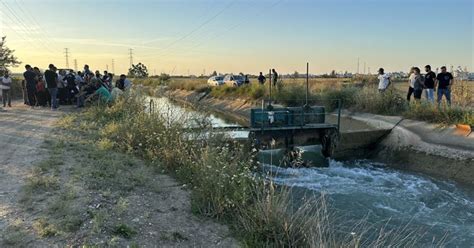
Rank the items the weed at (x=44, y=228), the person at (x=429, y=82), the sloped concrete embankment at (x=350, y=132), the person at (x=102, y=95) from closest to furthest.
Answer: the weed at (x=44, y=228) < the sloped concrete embankment at (x=350, y=132) < the person at (x=102, y=95) < the person at (x=429, y=82)

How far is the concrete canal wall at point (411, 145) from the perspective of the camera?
12.1 meters

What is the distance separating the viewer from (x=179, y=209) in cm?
598

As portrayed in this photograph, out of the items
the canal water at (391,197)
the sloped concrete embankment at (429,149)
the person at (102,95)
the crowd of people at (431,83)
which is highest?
the crowd of people at (431,83)

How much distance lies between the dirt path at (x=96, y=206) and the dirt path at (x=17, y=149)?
0.05 feet

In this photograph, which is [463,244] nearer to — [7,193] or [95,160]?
[95,160]

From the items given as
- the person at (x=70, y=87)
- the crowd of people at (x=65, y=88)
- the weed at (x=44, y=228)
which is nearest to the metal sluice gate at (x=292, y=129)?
the crowd of people at (x=65, y=88)

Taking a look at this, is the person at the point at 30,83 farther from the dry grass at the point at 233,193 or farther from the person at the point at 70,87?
the dry grass at the point at 233,193

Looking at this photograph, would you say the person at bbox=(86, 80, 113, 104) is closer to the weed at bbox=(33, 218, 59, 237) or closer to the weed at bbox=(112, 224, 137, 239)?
the weed at bbox=(33, 218, 59, 237)

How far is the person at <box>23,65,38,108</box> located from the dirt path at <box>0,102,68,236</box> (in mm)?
1803

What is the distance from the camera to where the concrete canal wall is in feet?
39.9

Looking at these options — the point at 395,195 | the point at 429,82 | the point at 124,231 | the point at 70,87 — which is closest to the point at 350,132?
the point at 429,82

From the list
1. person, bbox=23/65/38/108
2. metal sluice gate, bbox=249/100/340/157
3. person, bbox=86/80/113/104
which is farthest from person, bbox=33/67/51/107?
metal sluice gate, bbox=249/100/340/157

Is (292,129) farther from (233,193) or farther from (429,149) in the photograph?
(233,193)

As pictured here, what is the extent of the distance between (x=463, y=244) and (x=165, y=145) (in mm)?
5919
